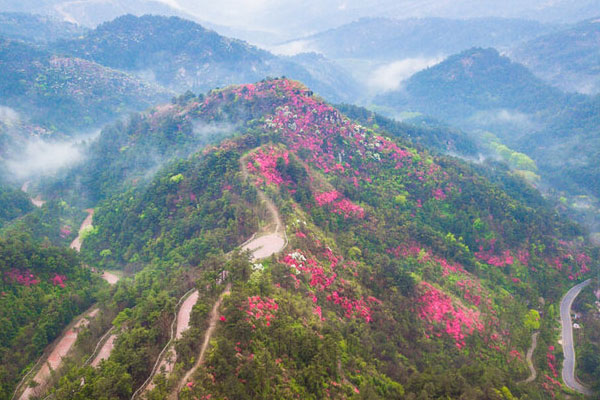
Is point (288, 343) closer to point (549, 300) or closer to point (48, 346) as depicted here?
point (48, 346)

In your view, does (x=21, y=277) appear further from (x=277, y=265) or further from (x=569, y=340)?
(x=569, y=340)

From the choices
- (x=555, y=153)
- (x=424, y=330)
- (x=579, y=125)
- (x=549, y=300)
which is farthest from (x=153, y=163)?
(x=579, y=125)

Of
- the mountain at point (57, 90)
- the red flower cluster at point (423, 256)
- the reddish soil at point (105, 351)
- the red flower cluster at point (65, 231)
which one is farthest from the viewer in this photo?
the mountain at point (57, 90)

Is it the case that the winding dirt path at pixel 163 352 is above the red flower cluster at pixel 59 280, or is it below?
above

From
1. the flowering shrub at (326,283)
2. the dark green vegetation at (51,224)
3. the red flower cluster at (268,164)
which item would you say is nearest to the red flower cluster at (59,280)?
the dark green vegetation at (51,224)

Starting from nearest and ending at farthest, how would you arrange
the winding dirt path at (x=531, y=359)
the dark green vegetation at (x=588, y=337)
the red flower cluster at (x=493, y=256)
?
the winding dirt path at (x=531, y=359) < the dark green vegetation at (x=588, y=337) < the red flower cluster at (x=493, y=256)

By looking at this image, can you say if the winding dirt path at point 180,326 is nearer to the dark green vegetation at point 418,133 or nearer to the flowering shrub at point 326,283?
the flowering shrub at point 326,283

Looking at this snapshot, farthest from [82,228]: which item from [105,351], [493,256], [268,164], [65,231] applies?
[493,256]
